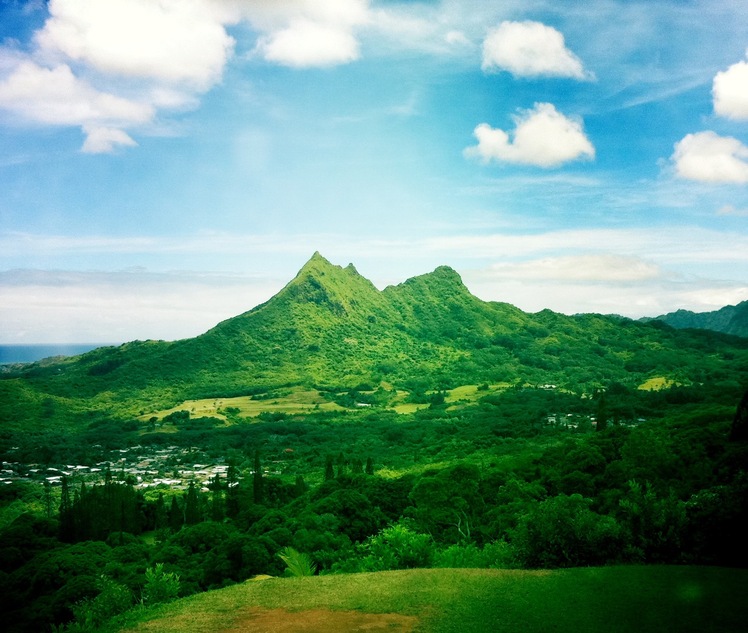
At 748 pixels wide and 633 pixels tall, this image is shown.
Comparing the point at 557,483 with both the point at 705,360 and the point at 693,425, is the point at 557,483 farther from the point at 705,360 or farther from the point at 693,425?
the point at 705,360

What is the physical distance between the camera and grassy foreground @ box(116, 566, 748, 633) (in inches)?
595

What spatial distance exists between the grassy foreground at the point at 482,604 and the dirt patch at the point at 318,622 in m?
0.03

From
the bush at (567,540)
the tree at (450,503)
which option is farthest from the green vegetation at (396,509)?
the tree at (450,503)

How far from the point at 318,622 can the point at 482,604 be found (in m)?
4.73

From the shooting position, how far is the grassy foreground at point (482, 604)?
1512 cm

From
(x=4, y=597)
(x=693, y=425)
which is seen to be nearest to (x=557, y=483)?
(x=693, y=425)

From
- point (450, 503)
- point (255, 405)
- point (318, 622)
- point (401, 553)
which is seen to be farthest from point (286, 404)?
point (318, 622)

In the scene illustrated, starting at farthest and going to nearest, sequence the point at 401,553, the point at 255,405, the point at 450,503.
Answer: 1. the point at 255,405
2. the point at 450,503
3. the point at 401,553

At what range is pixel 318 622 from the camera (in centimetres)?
1656

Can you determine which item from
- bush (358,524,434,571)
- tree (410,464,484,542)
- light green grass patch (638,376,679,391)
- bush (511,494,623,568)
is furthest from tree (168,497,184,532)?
light green grass patch (638,376,679,391)

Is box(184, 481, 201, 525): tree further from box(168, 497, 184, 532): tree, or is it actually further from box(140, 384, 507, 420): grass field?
box(140, 384, 507, 420): grass field

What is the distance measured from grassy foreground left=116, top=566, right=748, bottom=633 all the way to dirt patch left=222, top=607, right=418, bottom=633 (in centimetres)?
3

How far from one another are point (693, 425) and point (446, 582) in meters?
49.2

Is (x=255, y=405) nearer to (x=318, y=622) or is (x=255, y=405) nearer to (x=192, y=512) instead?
(x=192, y=512)
